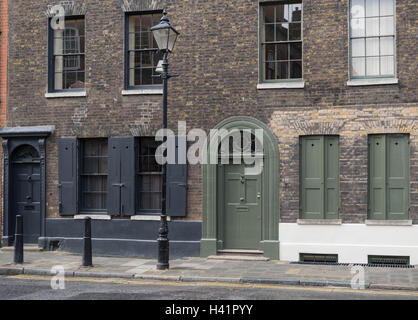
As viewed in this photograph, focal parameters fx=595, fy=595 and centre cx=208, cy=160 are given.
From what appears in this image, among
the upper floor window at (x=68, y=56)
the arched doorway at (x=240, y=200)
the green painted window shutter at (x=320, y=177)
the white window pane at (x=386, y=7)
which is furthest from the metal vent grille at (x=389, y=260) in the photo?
the upper floor window at (x=68, y=56)

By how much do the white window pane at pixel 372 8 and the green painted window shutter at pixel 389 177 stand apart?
9.50 feet

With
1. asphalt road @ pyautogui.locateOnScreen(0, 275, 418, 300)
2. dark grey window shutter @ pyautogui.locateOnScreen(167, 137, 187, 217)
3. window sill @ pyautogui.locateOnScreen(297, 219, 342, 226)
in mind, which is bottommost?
asphalt road @ pyautogui.locateOnScreen(0, 275, 418, 300)

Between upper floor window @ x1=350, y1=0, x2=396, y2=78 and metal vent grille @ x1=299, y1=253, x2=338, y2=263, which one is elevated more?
upper floor window @ x1=350, y1=0, x2=396, y2=78

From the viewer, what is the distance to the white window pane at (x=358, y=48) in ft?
46.5

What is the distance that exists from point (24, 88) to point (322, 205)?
8.54 m

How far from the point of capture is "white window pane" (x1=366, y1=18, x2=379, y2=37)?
14.1 m

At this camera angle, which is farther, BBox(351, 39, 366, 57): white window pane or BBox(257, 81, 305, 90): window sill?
BBox(257, 81, 305, 90): window sill

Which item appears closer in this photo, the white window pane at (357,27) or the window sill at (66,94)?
the white window pane at (357,27)

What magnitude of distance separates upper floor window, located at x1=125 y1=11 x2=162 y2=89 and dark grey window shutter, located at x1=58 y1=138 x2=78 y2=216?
222cm

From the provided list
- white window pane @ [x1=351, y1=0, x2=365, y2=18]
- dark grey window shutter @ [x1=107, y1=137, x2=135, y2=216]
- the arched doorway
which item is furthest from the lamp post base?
white window pane @ [x1=351, y1=0, x2=365, y2=18]

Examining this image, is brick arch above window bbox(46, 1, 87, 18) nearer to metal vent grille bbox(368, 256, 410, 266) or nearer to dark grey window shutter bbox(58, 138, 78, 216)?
dark grey window shutter bbox(58, 138, 78, 216)

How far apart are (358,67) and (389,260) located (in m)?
4.59

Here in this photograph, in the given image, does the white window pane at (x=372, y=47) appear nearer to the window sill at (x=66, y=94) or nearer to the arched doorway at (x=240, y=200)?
the arched doorway at (x=240, y=200)

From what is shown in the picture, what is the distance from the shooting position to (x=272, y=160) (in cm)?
1445
